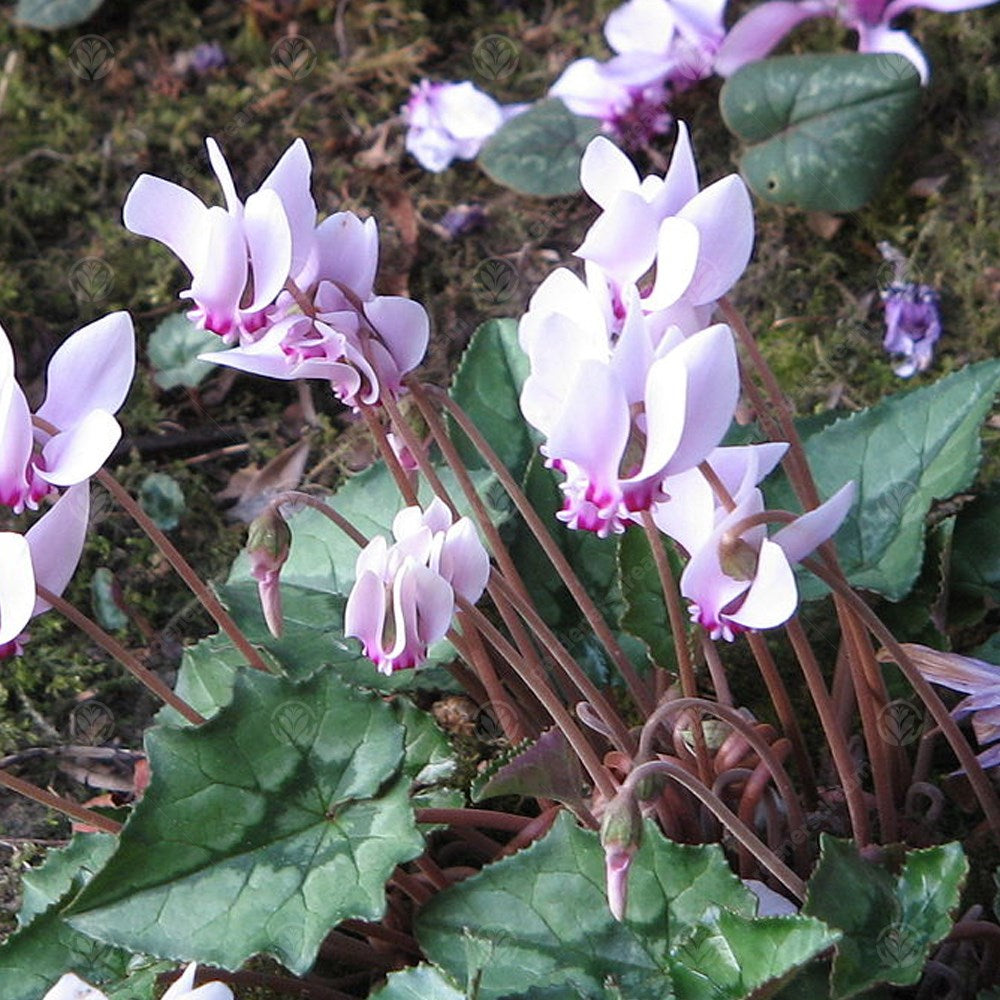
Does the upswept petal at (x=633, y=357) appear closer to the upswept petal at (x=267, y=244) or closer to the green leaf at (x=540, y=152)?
the upswept petal at (x=267, y=244)

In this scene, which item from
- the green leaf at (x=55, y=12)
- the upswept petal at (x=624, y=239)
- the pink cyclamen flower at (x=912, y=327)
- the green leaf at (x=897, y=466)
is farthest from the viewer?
the green leaf at (x=55, y=12)

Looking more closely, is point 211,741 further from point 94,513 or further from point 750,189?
point 750,189

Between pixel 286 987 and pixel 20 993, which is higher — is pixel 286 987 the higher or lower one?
the lower one

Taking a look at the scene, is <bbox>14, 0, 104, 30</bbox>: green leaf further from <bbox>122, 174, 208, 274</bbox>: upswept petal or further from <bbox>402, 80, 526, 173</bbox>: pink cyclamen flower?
<bbox>122, 174, 208, 274</bbox>: upswept petal

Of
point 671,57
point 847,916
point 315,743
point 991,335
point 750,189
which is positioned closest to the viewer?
point 847,916

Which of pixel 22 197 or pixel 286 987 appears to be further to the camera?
pixel 22 197

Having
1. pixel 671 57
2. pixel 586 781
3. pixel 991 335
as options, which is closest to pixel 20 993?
pixel 586 781

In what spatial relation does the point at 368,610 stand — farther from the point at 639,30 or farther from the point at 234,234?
the point at 639,30

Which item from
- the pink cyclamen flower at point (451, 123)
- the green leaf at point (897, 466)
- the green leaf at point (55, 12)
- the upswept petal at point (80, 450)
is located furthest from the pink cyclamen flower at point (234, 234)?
the green leaf at point (55, 12)
